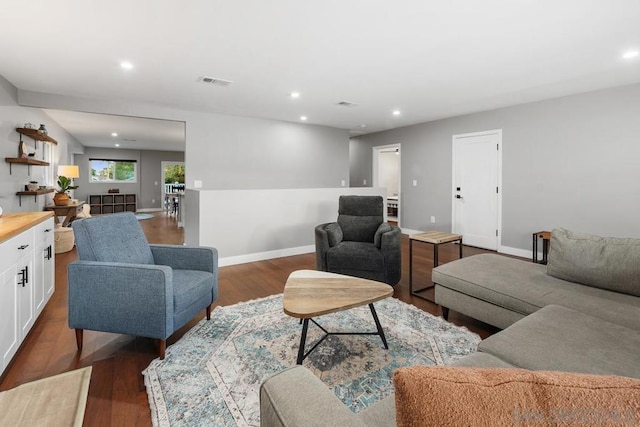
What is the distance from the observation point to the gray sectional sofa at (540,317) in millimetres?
913

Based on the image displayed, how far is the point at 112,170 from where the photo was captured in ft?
37.7

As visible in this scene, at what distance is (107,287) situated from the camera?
2.04 metres

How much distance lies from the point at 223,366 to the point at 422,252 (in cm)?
385

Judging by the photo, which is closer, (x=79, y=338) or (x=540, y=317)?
(x=540, y=317)

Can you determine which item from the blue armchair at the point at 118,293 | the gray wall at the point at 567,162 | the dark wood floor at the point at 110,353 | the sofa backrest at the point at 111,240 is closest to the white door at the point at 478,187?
the gray wall at the point at 567,162

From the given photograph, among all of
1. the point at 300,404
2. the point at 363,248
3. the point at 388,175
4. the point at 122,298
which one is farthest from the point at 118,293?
the point at 388,175

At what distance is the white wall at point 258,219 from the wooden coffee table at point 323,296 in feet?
7.41

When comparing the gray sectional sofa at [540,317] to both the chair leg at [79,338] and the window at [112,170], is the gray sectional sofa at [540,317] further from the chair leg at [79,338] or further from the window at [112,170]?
the window at [112,170]

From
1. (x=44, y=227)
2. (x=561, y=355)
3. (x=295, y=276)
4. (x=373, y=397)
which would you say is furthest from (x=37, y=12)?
(x=561, y=355)

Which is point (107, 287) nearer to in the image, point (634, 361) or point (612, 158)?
point (634, 361)

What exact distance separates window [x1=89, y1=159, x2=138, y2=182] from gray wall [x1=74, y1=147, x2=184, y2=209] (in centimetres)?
13

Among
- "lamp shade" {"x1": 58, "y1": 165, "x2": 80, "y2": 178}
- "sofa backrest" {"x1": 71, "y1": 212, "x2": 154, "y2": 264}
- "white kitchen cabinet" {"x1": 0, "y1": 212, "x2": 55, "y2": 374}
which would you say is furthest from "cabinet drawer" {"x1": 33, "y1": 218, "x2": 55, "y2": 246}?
"lamp shade" {"x1": 58, "y1": 165, "x2": 80, "y2": 178}

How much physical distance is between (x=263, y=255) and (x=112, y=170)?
376 inches

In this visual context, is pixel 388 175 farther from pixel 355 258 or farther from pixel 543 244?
pixel 355 258
